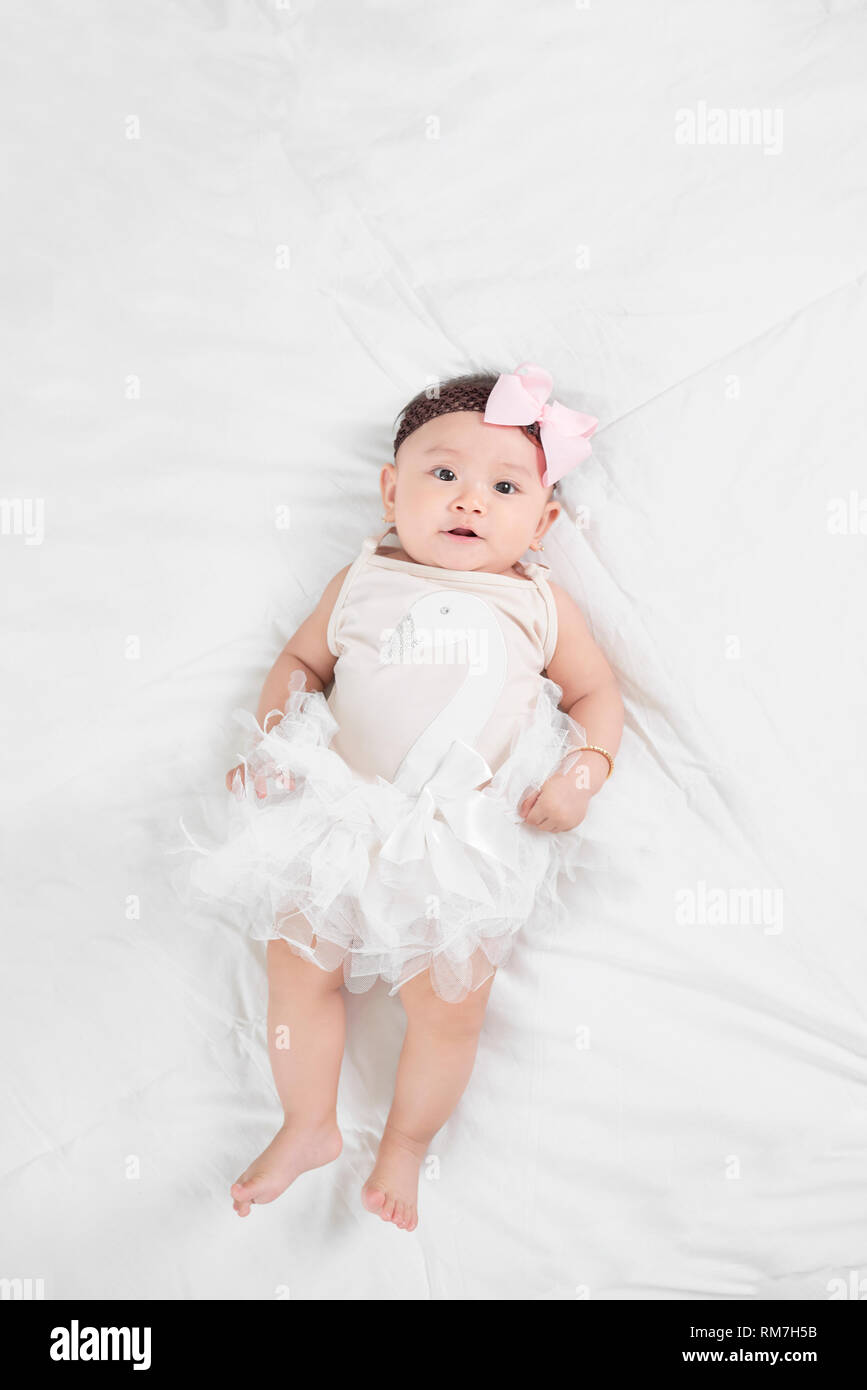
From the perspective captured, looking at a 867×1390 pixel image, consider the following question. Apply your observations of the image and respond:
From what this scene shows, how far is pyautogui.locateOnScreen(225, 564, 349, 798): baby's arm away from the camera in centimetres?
156

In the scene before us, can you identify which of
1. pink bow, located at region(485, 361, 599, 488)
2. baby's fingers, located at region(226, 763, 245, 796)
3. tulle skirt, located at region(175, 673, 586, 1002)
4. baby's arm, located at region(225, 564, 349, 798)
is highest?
pink bow, located at region(485, 361, 599, 488)

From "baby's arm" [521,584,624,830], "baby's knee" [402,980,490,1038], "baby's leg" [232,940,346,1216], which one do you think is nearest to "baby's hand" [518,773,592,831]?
"baby's arm" [521,584,624,830]

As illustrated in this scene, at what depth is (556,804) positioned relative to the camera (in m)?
1.43

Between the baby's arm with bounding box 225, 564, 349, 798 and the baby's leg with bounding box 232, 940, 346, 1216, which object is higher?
the baby's arm with bounding box 225, 564, 349, 798

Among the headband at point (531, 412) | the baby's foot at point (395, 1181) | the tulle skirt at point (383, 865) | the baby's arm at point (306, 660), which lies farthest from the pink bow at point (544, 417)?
the baby's foot at point (395, 1181)

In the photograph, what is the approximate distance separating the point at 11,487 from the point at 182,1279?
46.2 inches

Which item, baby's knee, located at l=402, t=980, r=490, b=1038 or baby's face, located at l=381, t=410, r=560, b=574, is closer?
baby's knee, located at l=402, t=980, r=490, b=1038

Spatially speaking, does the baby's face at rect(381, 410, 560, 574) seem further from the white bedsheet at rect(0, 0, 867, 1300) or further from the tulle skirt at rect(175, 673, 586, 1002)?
the tulle skirt at rect(175, 673, 586, 1002)

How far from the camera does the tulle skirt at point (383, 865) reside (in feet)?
4.44

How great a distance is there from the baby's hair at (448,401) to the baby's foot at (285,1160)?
0.99 metres

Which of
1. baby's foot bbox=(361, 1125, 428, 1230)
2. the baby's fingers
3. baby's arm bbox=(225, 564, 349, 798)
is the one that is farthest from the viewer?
baby's arm bbox=(225, 564, 349, 798)

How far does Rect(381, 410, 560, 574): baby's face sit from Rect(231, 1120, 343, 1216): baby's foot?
80cm
